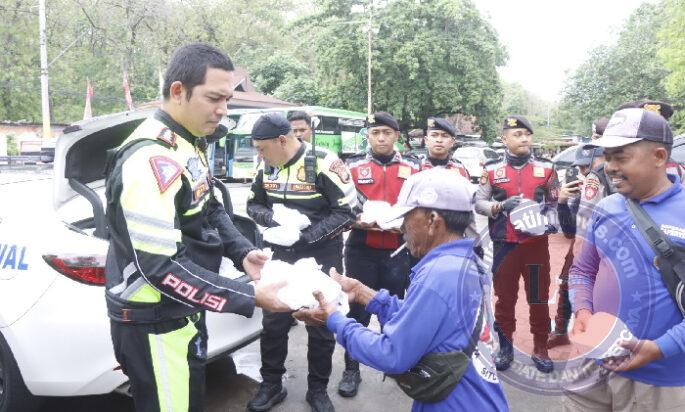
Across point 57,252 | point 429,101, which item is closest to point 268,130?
point 57,252

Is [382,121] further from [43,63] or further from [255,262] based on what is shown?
[43,63]

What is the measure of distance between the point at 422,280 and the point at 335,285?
425 mm

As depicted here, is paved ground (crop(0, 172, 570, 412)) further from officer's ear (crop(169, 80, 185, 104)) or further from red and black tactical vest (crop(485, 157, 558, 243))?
officer's ear (crop(169, 80, 185, 104))

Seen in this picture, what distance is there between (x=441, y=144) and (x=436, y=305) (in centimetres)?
295

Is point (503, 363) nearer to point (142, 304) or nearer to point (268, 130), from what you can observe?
point (268, 130)

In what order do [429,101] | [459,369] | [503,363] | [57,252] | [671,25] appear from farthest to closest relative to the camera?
1. [429,101]
2. [671,25]
3. [503,363]
4. [57,252]
5. [459,369]

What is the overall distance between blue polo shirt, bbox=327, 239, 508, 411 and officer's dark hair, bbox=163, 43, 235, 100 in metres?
1.03

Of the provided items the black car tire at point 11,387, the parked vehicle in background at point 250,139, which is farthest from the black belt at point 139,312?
the parked vehicle in background at point 250,139

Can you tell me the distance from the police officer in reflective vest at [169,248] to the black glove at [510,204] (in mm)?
2403

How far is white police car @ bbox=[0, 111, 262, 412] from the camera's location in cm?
252

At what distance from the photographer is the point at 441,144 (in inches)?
173

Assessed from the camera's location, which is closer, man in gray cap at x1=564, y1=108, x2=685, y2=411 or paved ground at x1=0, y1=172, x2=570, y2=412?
man in gray cap at x1=564, y1=108, x2=685, y2=411

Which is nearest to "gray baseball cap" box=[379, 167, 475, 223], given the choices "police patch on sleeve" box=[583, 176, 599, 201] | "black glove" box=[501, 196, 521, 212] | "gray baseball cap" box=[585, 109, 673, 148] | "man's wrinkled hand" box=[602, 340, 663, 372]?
"gray baseball cap" box=[585, 109, 673, 148]

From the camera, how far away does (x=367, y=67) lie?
25234 mm
